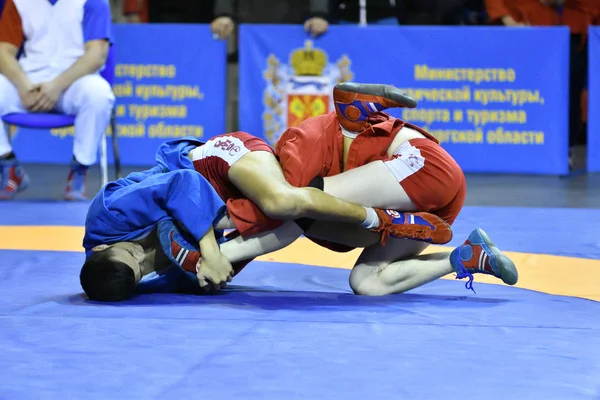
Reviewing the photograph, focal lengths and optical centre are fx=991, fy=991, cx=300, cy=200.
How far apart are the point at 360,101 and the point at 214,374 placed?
53.6 inches

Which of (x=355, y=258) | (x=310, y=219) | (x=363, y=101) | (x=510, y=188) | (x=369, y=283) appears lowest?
(x=510, y=188)

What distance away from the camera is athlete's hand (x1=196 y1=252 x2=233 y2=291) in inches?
126

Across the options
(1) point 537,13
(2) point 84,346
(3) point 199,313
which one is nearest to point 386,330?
(3) point 199,313

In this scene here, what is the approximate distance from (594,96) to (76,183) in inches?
160

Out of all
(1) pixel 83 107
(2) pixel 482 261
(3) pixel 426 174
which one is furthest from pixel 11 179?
→ (2) pixel 482 261

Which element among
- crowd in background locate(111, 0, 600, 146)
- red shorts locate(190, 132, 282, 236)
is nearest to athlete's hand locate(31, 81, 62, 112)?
crowd in background locate(111, 0, 600, 146)

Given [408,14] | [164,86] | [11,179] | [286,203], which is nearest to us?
[286,203]

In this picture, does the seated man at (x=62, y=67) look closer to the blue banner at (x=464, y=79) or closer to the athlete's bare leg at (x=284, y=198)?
the blue banner at (x=464, y=79)

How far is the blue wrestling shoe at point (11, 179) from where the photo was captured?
250 inches

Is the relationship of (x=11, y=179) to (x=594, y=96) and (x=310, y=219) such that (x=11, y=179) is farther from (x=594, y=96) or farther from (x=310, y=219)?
(x=594, y=96)

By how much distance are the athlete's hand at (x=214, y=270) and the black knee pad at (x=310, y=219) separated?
11.8 inches

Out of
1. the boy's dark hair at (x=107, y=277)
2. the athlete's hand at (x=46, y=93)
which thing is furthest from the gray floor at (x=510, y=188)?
the boy's dark hair at (x=107, y=277)

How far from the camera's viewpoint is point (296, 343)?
8.59 ft

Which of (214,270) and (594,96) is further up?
(594,96)
